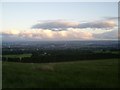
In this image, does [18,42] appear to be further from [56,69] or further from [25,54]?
[56,69]

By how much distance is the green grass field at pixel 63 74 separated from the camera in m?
4.03

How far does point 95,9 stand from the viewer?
406 cm

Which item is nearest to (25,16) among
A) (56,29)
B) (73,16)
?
→ (56,29)

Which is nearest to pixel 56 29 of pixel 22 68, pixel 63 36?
pixel 63 36

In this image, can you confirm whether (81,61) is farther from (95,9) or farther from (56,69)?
(95,9)

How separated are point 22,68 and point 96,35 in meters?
1.47

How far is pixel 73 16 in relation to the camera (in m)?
4.12

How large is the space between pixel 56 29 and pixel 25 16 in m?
0.62

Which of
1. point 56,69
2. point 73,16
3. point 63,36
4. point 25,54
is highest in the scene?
point 73,16

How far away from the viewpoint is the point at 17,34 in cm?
413

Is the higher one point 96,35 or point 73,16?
point 73,16

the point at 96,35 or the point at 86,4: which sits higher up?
the point at 86,4

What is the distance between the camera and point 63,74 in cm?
409

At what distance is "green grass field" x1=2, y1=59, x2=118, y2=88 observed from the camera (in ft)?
13.2
